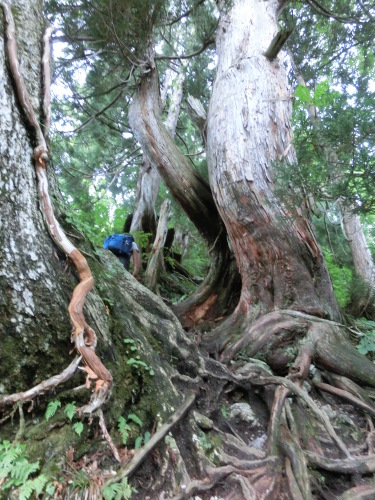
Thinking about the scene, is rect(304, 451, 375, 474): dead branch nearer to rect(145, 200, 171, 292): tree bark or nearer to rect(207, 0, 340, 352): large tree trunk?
rect(207, 0, 340, 352): large tree trunk

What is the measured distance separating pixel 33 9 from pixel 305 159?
2.85 m

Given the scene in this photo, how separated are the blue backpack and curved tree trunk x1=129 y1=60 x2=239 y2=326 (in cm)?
122

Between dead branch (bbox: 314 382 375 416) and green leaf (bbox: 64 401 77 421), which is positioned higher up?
green leaf (bbox: 64 401 77 421)

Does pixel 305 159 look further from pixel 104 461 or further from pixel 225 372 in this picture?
pixel 104 461

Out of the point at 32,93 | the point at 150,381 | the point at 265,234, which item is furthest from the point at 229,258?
the point at 32,93

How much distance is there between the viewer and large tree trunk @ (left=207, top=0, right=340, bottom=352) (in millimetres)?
3465

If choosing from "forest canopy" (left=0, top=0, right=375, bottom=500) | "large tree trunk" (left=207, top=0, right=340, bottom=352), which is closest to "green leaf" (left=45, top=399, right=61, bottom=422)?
"forest canopy" (left=0, top=0, right=375, bottom=500)

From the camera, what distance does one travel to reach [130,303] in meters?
2.66

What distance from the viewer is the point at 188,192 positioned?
4570 mm

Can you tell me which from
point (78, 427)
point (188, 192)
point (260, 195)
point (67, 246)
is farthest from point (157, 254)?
point (78, 427)

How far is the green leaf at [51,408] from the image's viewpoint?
1.49m

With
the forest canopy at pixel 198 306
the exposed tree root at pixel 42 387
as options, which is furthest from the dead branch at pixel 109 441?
the exposed tree root at pixel 42 387

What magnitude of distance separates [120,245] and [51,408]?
3.70 meters

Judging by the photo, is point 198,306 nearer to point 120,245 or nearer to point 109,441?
point 120,245
